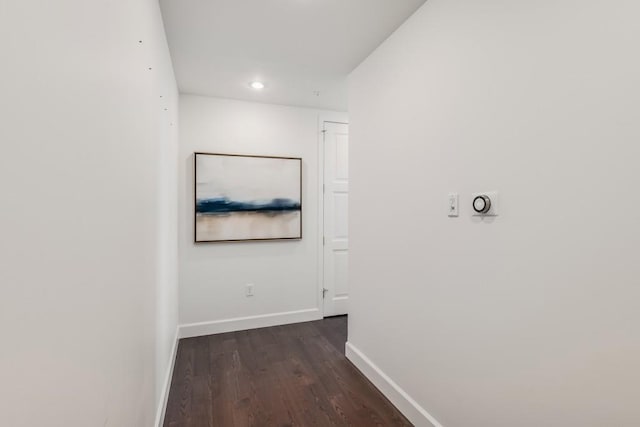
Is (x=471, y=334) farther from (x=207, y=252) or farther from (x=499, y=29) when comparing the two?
(x=207, y=252)

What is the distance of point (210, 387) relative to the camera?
2.31 metres

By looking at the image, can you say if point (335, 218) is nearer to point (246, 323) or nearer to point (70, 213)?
point (246, 323)

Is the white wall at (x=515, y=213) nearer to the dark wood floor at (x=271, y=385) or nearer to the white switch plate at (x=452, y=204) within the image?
the white switch plate at (x=452, y=204)

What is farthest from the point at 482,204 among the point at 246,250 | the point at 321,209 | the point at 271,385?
the point at 246,250

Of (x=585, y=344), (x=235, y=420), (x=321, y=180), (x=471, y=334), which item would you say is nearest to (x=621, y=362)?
(x=585, y=344)

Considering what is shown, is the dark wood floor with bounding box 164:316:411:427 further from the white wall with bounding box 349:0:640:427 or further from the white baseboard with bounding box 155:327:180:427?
the white wall with bounding box 349:0:640:427

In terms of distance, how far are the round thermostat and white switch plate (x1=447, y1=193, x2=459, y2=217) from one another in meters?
0.14

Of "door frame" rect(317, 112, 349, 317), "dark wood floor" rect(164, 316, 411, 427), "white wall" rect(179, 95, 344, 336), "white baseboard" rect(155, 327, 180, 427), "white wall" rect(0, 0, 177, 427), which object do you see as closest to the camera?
"white wall" rect(0, 0, 177, 427)

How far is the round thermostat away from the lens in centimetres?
144

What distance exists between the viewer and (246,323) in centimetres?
338

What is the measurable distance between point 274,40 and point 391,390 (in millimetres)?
2545

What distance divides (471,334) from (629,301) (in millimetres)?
692

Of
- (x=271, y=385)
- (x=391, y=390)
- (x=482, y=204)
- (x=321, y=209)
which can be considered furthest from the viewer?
(x=321, y=209)

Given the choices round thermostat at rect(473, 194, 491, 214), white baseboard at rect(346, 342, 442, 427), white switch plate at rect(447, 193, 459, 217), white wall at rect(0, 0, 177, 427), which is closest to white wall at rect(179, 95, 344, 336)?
white baseboard at rect(346, 342, 442, 427)
